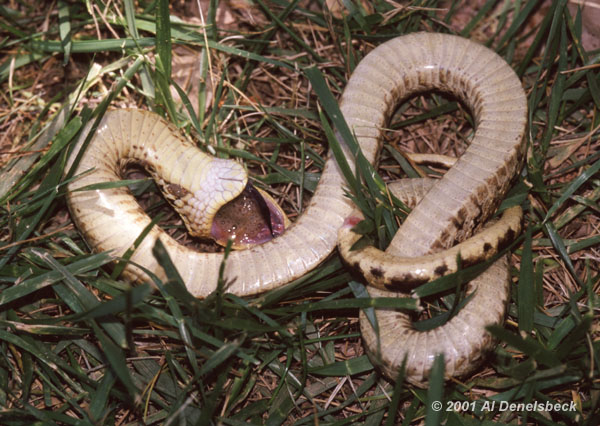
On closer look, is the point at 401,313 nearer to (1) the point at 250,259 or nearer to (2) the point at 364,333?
(2) the point at 364,333

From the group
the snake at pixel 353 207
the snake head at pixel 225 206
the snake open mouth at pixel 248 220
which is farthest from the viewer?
the snake open mouth at pixel 248 220

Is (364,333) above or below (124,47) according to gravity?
below

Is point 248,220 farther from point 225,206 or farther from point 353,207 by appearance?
point 353,207

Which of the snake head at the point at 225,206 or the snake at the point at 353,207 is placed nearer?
the snake at the point at 353,207

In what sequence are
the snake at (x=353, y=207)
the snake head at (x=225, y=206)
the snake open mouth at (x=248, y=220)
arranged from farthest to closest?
the snake open mouth at (x=248, y=220) → the snake head at (x=225, y=206) → the snake at (x=353, y=207)

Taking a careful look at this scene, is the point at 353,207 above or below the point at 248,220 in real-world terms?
above

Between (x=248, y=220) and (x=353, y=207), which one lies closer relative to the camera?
(x=353, y=207)

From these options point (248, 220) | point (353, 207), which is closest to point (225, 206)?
point (248, 220)

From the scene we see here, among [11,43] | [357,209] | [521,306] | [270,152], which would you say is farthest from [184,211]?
[521,306]
